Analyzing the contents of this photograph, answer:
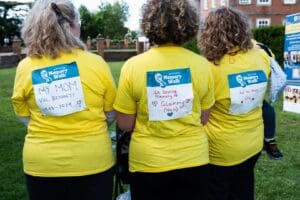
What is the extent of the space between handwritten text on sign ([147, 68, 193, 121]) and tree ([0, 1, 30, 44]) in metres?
54.7

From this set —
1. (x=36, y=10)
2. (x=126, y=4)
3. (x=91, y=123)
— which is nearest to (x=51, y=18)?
(x=36, y=10)

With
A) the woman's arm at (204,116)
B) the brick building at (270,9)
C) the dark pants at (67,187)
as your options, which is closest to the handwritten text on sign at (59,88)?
the dark pants at (67,187)

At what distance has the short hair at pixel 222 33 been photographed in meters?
3.57

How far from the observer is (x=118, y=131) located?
137 inches

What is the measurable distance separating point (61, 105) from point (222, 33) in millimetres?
1232

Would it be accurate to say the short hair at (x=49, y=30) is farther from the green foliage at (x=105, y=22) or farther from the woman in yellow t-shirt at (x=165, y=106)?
the green foliage at (x=105, y=22)

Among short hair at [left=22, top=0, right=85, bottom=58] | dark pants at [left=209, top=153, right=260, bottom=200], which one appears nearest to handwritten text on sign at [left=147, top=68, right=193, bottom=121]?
short hair at [left=22, top=0, right=85, bottom=58]

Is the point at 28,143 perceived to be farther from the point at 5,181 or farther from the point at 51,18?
the point at 5,181

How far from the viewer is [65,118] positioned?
302 cm

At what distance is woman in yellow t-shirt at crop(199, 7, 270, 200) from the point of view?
140 inches

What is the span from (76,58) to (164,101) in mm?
558

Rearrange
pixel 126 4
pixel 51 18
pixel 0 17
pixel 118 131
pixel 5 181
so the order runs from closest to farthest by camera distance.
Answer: pixel 51 18 < pixel 118 131 < pixel 5 181 < pixel 0 17 < pixel 126 4

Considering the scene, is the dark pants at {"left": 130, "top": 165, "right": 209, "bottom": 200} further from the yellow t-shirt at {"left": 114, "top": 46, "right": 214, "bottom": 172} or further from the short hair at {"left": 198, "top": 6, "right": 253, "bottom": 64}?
the short hair at {"left": 198, "top": 6, "right": 253, "bottom": 64}

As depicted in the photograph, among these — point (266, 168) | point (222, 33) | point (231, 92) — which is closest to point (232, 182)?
point (231, 92)
